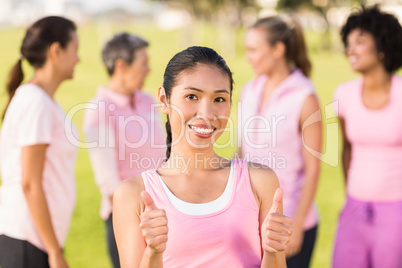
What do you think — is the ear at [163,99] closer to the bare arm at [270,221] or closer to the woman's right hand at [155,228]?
the bare arm at [270,221]

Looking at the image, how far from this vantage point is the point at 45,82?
3180 millimetres

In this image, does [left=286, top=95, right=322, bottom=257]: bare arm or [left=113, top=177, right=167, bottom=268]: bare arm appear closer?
[left=113, top=177, right=167, bottom=268]: bare arm

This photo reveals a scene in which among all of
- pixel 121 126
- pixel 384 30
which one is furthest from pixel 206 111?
pixel 384 30

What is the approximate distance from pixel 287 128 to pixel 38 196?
1686mm

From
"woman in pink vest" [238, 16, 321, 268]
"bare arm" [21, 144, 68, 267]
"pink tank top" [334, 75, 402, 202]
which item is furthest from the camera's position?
"woman in pink vest" [238, 16, 321, 268]

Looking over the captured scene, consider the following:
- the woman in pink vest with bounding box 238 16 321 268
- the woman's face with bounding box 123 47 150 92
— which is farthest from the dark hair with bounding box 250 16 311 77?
the woman's face with bounding box 123 47 150 92

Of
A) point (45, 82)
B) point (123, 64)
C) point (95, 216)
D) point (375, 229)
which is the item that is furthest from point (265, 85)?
point (95, 216)

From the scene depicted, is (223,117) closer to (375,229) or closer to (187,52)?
(187,52)

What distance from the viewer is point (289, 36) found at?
12.9ft

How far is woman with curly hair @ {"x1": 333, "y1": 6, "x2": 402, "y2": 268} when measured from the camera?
3.33 metres

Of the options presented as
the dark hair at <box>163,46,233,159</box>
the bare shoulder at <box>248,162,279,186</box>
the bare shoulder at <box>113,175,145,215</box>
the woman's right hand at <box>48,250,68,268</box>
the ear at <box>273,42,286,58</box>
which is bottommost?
the woman's right hand at <box>48,250,68,268</box>

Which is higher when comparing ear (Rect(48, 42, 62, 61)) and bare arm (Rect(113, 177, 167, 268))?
ear (Rect(48, 42, 62, 61))

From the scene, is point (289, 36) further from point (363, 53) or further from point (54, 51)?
point (54, 51)

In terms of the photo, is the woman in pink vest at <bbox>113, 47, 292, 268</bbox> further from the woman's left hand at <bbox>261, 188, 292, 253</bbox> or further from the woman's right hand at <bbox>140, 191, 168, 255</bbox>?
the woman's right hand at <bbox>140, 191, 168, 255</bbox>
